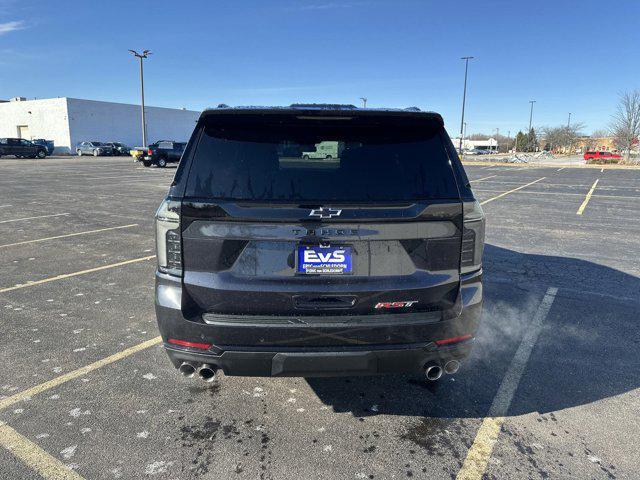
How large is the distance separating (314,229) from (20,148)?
162 ft

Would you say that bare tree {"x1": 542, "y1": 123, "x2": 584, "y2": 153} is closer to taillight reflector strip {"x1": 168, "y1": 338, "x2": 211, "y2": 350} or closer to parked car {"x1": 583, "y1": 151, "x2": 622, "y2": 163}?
parked car {"x1": 583, "y1": 151, "x2": 622, "y2": 163}

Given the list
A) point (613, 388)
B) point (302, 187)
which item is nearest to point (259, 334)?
point (302, 187)

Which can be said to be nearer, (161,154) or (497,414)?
(497,414)

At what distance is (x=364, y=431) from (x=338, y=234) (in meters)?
1.28

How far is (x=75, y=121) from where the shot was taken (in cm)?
5569

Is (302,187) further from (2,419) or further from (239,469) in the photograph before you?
(2,419)

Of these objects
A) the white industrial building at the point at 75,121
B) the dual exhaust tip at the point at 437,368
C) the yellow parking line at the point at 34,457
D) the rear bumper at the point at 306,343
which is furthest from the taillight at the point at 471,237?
the white industrial building at the point at 75,121

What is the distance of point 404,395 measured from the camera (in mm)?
3207

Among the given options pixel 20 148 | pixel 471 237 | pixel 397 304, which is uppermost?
pixel 20 148

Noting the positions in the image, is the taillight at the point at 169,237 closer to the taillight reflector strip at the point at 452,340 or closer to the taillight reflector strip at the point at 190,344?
the taillight reflector strip at the point at 190,344

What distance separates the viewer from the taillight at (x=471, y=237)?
2570 millimetres

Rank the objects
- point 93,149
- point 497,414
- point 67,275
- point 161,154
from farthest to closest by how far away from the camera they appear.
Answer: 1. point 93,149
2. point 161,154
3. point 67,275
4. point 497,414

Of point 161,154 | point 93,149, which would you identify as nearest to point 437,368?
point 161,154

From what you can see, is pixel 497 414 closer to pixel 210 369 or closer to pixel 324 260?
pixel 324 260
